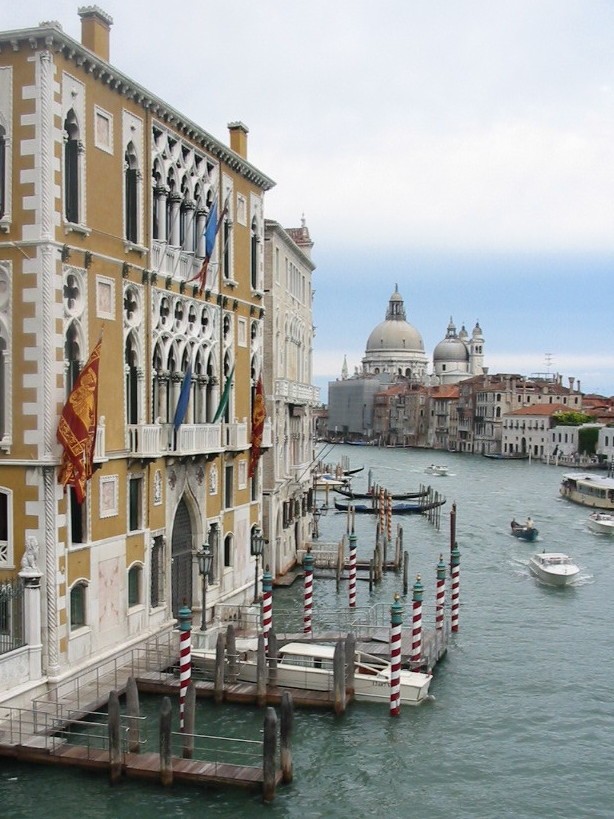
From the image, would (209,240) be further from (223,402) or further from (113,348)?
(113,348)

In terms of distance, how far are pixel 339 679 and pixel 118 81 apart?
31.8ft

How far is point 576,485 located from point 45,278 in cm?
4764

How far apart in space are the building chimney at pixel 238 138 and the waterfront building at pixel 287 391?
340 centimetres

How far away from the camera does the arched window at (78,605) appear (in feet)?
48.8

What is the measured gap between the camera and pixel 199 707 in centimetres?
1619

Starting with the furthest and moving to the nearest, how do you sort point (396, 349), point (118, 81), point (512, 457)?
1. point (396, 349)
2. point (512, 457)
3. point (118, 81)

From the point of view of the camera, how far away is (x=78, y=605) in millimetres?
15008

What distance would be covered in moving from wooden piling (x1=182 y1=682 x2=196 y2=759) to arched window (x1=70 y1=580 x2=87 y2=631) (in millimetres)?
2101

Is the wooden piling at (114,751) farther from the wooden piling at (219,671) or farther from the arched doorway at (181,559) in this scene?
the arched doorway at (181,559)

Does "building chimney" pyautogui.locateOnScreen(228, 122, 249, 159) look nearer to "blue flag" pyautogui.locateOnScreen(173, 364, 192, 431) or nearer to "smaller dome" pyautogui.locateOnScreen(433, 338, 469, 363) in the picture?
"blue flag" pyautogui.locateOnScreen(173, 364, 192, 431)

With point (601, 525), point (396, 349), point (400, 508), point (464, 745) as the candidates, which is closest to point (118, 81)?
point (464, 745)

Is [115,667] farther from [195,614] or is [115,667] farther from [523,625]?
[523,625]

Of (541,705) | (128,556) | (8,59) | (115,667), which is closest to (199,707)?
(115,667)

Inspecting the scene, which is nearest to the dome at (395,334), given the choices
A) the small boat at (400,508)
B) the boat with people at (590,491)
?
the boat with people at (590,491)
